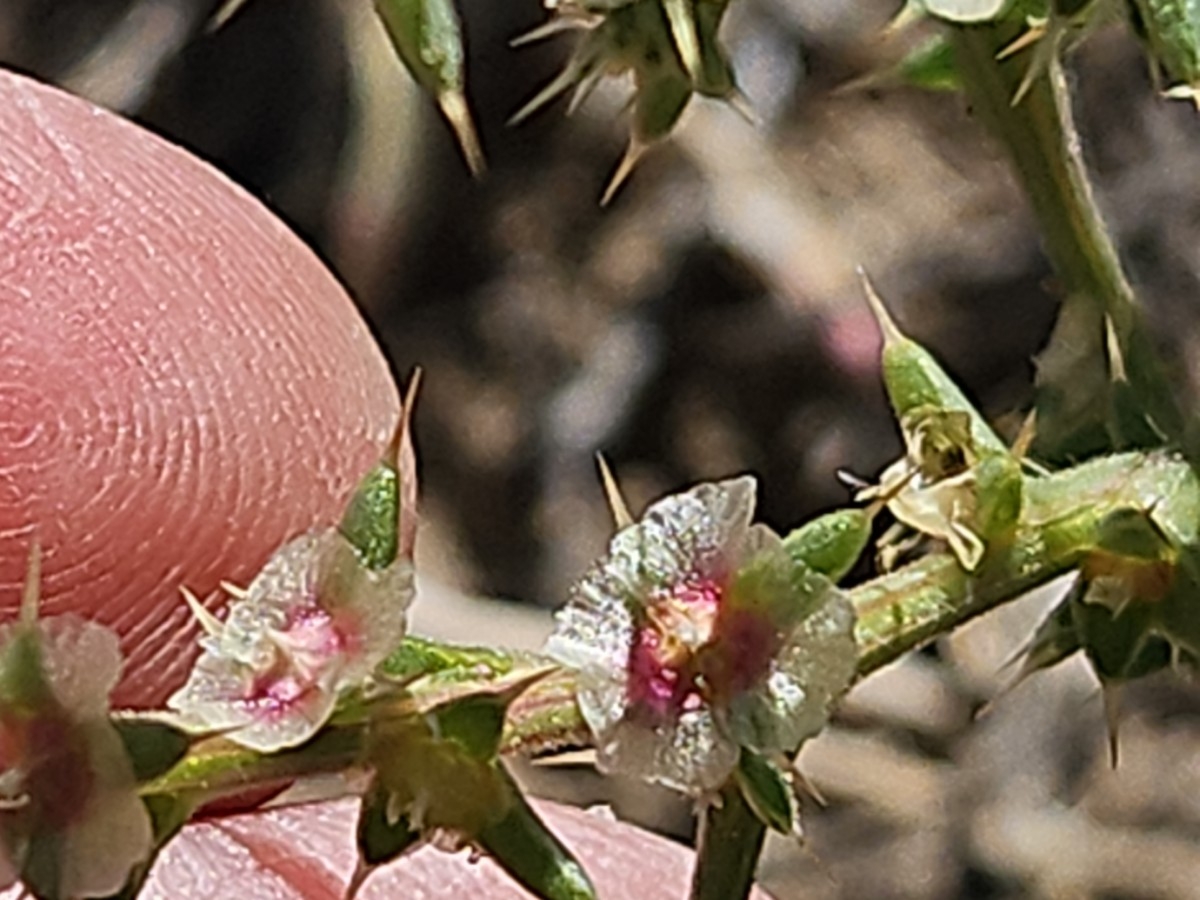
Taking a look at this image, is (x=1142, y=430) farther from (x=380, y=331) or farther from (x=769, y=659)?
(x=380, y=331)

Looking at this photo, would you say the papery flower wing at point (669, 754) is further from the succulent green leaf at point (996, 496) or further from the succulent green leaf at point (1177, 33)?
the succulent green leaf at point (1177, 33)

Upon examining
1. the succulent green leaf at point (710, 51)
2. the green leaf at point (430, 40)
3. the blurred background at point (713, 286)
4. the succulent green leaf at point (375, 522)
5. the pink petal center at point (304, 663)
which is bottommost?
the blurred background at point (713, 286)

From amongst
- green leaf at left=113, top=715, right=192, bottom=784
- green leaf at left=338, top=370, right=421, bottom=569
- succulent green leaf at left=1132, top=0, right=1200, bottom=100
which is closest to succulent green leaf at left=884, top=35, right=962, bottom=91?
succulent green leaf at left=1132, top=0, right=1200, bottom=100

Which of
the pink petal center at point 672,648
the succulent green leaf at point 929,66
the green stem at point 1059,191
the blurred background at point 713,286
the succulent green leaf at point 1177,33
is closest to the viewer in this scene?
the pink petal center at point 672,648

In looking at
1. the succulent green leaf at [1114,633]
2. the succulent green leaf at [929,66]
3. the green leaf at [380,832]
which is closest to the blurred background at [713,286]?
the succulent green leaf at [929,66]

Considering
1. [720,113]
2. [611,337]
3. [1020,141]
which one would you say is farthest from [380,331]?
[1020,141]

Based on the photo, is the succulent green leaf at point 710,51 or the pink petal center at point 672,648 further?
the succulent green leaf at point 710,51
